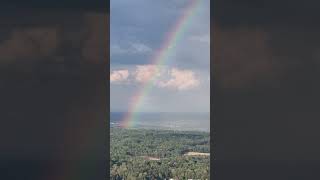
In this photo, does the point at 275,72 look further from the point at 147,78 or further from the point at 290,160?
the point at 147,78

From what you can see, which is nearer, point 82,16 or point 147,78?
point 82,16

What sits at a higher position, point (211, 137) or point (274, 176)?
point (211, 137)

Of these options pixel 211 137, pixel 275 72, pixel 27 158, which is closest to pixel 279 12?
pixel 275 72

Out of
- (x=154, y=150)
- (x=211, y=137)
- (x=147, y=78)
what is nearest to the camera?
(x=211, y=137)

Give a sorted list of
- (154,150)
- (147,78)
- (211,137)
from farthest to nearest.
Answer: (147,78) < (154,150) < (211,137)

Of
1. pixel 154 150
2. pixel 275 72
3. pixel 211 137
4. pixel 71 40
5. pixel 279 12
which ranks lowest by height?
pixel 154 150

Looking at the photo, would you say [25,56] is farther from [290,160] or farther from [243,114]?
[290,160]
